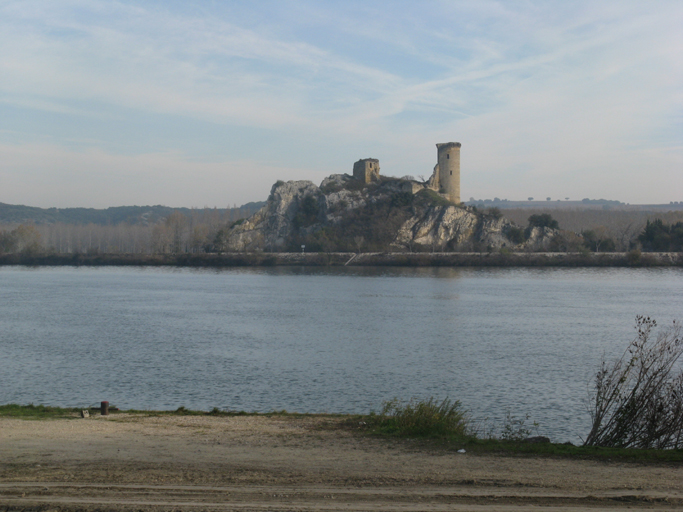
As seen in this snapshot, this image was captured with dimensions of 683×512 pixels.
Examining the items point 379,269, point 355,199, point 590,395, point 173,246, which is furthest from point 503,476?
point 173,246

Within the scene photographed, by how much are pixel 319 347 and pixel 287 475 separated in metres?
17.5

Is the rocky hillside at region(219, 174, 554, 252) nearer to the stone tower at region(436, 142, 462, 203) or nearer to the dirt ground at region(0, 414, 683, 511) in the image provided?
the stone tower at region(436, 142, 462, 203)

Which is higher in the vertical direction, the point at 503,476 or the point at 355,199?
the point at 355,199

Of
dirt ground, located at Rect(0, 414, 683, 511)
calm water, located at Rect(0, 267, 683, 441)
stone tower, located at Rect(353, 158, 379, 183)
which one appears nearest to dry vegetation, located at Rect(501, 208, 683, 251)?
stone tower, located at Rect(353, 158, 379, 183)

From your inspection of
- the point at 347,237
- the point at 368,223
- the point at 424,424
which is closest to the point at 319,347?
the point at 424,424

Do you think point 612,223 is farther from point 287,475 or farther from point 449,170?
point 287,475

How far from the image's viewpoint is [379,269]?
92.4 m

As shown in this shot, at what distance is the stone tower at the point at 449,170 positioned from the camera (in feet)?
366

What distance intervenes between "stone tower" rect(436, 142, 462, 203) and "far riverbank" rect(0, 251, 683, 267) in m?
18.5

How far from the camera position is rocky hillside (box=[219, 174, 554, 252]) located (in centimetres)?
10600

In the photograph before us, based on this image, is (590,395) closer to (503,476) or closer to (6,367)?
(503,476)

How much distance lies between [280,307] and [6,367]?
75.6 feet

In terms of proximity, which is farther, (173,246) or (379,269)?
(173,246)

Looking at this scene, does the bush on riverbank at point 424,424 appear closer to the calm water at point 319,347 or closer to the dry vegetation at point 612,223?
the calm water at point 319,347
